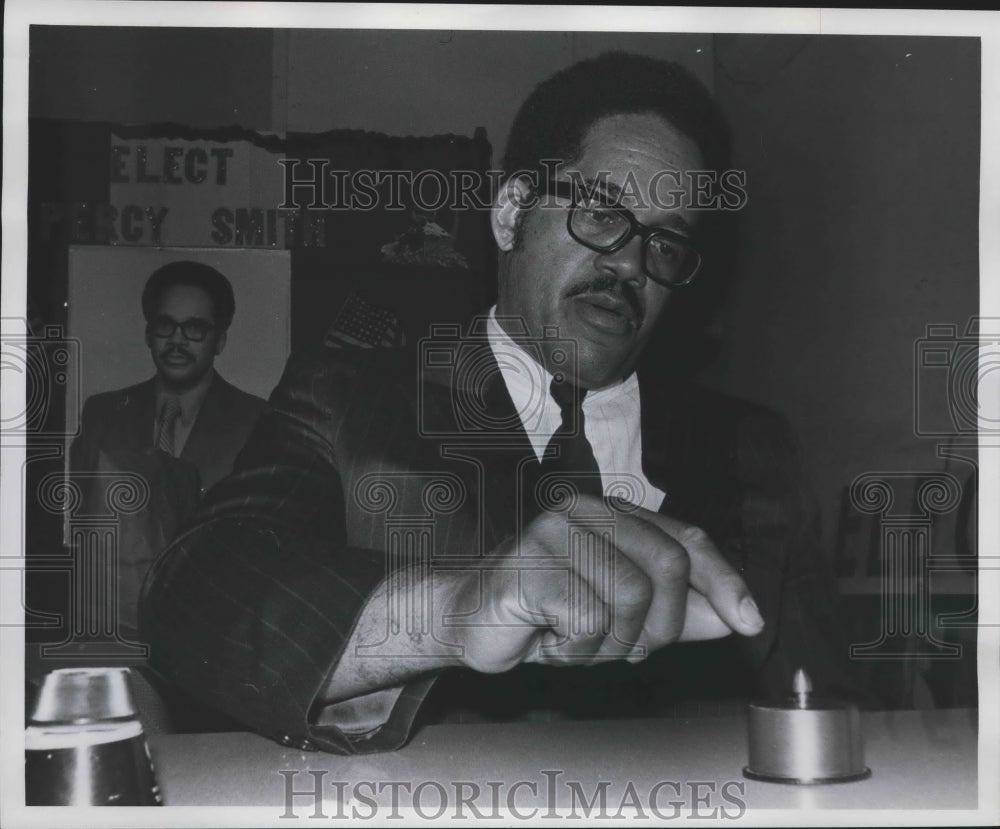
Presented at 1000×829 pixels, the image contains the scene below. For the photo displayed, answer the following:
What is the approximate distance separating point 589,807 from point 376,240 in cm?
79

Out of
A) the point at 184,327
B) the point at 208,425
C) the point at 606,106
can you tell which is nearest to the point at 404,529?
the point at 208,425

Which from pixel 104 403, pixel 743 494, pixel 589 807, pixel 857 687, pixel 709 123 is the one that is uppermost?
pixel 709 123

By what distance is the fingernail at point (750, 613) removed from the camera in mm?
1706

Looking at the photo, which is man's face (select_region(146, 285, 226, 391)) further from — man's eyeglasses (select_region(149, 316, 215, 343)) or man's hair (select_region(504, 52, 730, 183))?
man's hair (select_region(504, 52, 730, 183))

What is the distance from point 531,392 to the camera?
171cm

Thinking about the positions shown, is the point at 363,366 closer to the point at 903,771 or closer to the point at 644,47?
the point at 644,47

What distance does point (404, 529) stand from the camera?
168 cm

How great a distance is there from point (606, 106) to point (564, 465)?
47cm

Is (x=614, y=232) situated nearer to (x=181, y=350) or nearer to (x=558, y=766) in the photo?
(x=181, y=350)

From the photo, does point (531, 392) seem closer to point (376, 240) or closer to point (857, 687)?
point (376, 240)

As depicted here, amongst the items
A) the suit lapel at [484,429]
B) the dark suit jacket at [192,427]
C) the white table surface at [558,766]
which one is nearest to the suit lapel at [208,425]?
the dark suit jacket at [192,427]

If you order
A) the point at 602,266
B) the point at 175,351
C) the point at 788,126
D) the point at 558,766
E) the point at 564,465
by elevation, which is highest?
the point at 788,126

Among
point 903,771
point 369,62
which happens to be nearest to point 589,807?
point 903,771

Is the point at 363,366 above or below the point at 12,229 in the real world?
below
